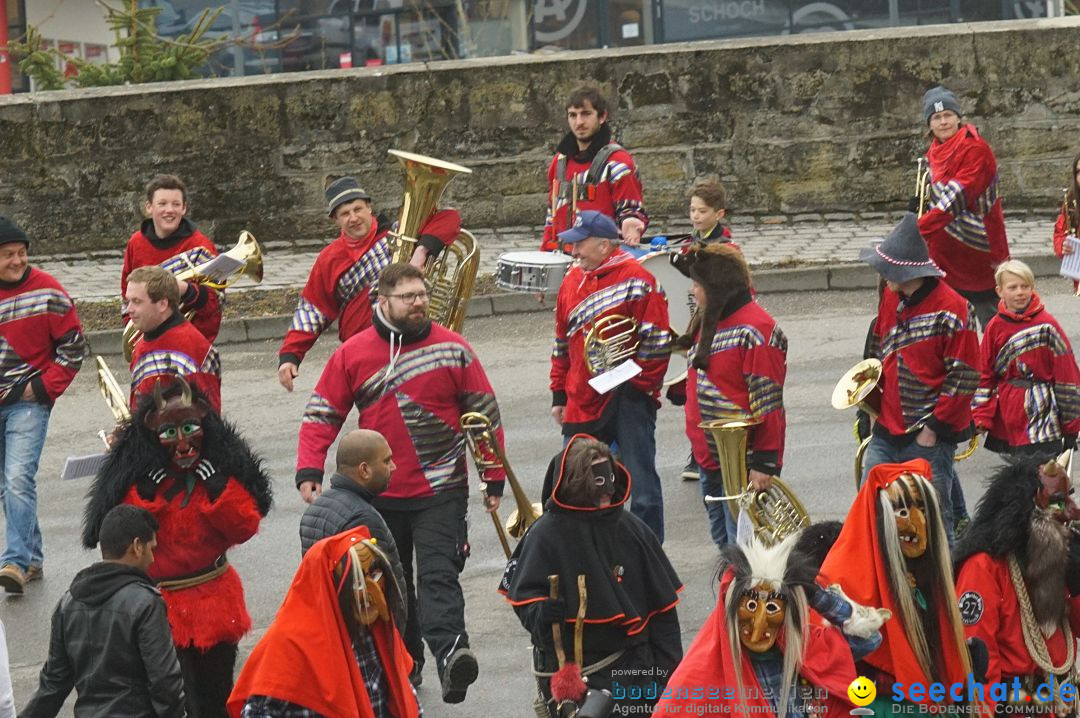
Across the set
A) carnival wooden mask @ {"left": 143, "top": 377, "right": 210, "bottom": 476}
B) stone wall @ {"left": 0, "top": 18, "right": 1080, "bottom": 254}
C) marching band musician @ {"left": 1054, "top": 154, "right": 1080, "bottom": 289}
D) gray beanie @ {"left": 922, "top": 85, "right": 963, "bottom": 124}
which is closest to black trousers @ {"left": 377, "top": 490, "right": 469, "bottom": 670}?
carnival wooden mask @ {"left": 143, "top": 377, "right": 210, "bottom": 476}

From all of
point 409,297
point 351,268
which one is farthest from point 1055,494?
point 351,268

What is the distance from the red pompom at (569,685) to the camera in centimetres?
630

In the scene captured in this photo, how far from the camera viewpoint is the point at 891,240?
27.8 feet

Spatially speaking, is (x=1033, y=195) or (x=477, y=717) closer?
(x=477, y=717)

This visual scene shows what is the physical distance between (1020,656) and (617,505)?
57.3 inches

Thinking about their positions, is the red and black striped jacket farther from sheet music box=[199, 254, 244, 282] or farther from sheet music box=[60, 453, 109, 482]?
sheet music box=[60, 453, 109, 482]

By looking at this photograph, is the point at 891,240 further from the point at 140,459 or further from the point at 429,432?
the point at 140,459

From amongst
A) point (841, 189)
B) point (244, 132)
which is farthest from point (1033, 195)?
point (244, 132)

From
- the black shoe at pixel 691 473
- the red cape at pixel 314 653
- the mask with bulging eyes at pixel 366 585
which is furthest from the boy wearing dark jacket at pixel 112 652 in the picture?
the black shoe at pixel 691 473

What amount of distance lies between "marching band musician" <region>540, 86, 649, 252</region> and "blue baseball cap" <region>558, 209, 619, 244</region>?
2239mm

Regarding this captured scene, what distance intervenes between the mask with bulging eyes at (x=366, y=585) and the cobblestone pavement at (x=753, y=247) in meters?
9.95

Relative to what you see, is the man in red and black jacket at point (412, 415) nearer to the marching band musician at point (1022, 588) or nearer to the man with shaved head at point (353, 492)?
the man with shaved head at point (353, 492)

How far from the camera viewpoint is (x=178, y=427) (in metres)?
7.32

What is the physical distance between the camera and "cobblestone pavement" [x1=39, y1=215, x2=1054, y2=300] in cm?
1577
